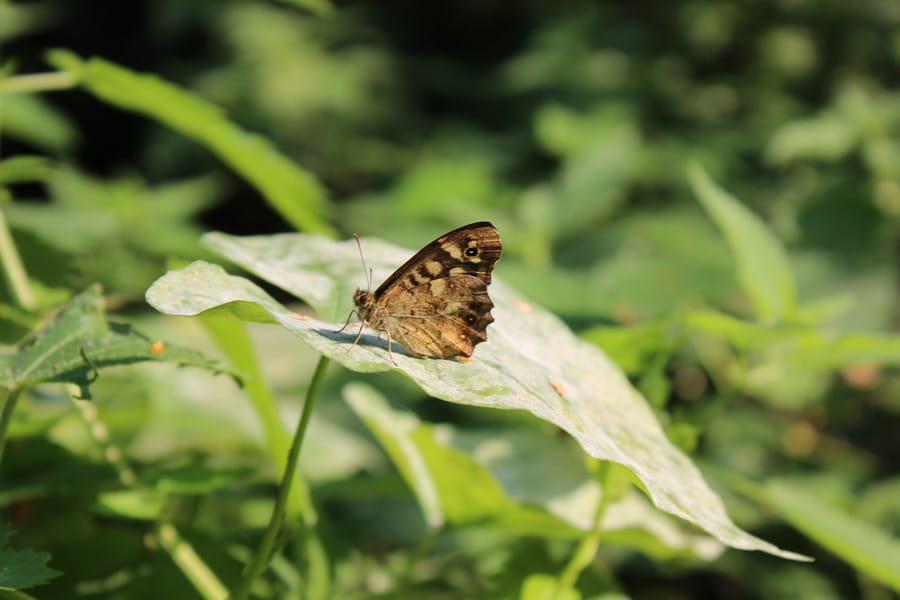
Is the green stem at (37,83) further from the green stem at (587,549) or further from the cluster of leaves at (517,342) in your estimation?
the green stem at (587,549)

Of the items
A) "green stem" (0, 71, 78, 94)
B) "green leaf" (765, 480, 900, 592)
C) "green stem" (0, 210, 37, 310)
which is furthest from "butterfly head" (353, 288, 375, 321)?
A: "green stem" (0, 71, 78, 94)

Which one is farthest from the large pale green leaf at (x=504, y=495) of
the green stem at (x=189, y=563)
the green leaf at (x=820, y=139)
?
the green leaf at (x=820, y=139)

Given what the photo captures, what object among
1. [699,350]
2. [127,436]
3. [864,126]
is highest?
[864,126]

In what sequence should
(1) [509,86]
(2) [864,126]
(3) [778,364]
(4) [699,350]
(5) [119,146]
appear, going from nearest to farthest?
(3) [778,364] < (4) [699,350] < (2) [864,126] < (1) [509,86] < (5) [119,146]

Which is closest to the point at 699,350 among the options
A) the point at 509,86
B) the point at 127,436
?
the point at 127,436

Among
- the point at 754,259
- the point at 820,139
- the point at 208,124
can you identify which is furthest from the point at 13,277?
the point at 820,139

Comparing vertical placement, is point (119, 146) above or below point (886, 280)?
above

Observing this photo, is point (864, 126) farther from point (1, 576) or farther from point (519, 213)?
point (1, 576)
